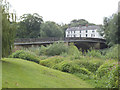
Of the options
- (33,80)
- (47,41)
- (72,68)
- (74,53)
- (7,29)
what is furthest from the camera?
(47,41)

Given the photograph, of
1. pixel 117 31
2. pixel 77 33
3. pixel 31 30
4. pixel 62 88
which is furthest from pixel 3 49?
pixel 77 33

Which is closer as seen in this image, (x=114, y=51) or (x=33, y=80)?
(x=33, y=80)

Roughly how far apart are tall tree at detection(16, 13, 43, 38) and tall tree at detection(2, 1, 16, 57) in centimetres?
2277

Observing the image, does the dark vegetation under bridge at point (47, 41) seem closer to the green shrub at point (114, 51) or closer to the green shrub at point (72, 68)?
the green shrub at point (114, 51)

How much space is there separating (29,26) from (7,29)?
25.0 metres

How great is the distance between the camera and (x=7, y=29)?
24.0 feet

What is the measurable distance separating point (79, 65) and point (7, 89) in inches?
214

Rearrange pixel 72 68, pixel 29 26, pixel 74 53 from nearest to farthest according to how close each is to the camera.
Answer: pixel 72 68 < pixel 74 53 < pixel 29 26

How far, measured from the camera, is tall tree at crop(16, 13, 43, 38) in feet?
99.3

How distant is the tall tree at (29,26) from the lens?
30266mm

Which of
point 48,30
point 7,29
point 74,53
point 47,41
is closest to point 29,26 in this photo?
point 48,30

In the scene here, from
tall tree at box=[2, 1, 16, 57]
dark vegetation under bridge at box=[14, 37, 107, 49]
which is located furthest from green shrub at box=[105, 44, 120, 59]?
dark vegetation under bridge at box=[14, 37, 107, 49]

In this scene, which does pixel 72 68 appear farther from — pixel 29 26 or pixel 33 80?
pixel 29 26

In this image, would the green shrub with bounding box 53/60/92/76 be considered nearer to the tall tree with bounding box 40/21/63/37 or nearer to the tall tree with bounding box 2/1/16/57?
the tall tree with bounding box 2/1/16/57
